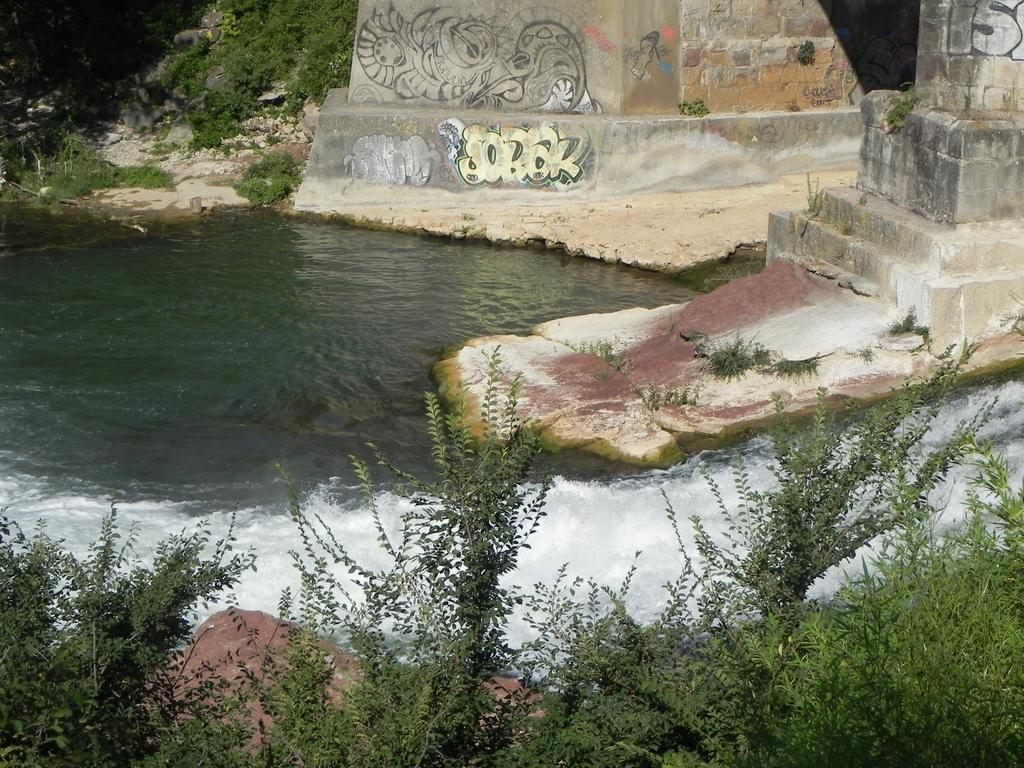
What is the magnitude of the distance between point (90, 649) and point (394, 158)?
528 inches

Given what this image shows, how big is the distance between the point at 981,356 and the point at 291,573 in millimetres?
6279

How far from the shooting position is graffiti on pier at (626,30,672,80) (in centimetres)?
1869

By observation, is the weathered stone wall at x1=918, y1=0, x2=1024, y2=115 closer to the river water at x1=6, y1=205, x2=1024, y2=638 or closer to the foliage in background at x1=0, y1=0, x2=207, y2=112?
the river water at x1=6, y1=205, x2=1024, y2=638

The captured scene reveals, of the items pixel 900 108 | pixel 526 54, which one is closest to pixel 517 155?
pixel 526 54

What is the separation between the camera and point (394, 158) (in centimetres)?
1880

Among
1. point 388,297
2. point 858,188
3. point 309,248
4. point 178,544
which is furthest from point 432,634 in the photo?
point 309,248

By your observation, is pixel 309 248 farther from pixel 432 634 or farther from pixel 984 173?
pixel 432 634

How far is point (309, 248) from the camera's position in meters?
17.3

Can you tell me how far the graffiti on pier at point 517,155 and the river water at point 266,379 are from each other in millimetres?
1516

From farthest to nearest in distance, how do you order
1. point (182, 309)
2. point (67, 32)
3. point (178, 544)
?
point (67, 32)
point (182, 309)
point (178, 544)

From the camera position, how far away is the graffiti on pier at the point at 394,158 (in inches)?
738

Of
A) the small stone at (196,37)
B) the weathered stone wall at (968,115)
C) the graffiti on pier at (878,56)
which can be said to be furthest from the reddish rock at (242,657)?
the small stone at (196,37)

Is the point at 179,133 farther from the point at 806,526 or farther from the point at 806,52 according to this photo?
the point at 806,526

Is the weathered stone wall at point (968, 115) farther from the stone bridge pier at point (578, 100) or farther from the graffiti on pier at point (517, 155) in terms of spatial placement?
the graffiti on pier at point (517, 155)
